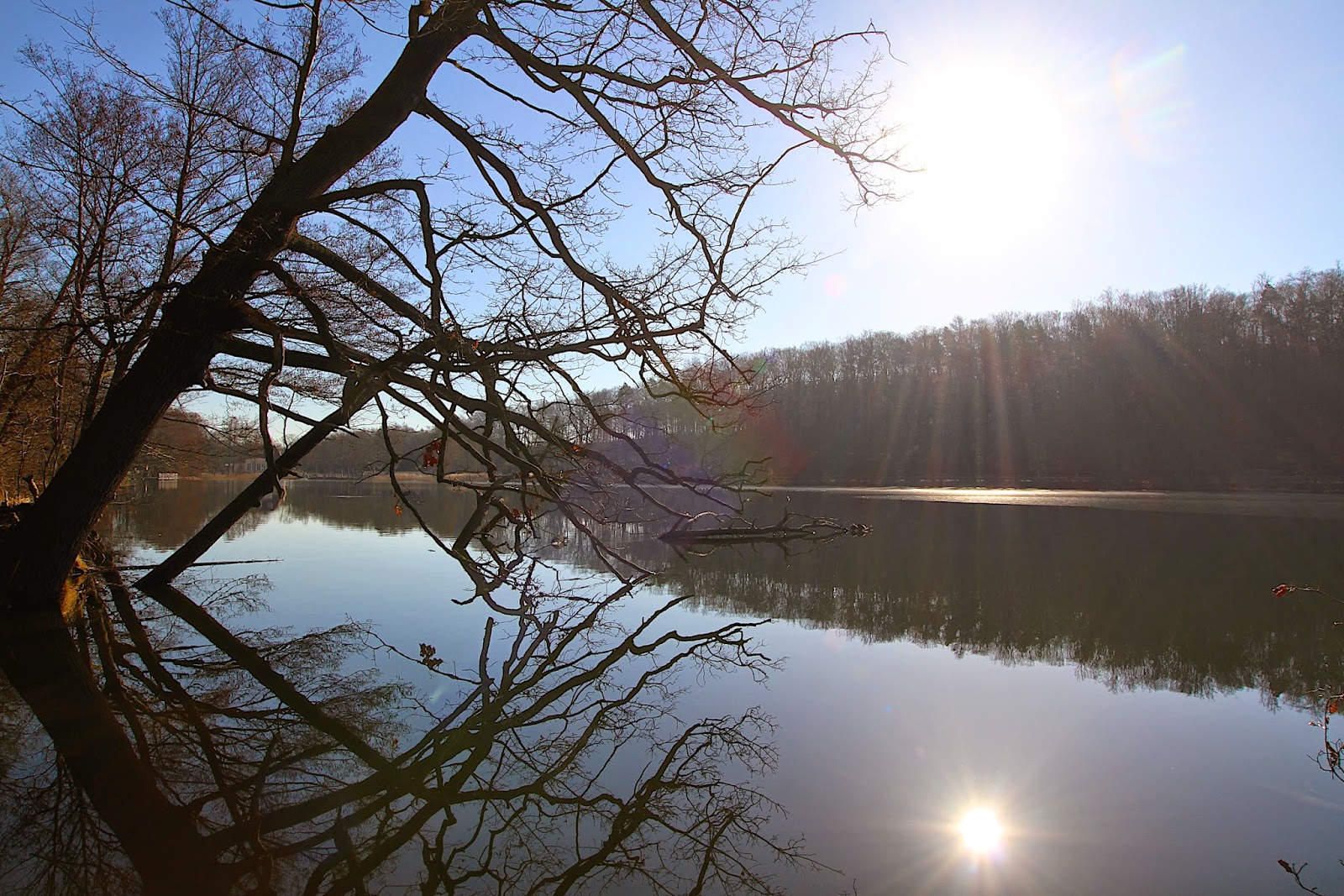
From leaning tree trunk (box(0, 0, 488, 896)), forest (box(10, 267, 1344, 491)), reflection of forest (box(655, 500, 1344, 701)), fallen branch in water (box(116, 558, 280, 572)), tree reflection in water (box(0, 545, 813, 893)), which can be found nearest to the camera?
tree reflection in water (box(0, 545, 813, 893))

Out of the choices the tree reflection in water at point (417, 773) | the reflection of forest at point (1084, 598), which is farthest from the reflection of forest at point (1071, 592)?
the tree reflection in water at point (417, 773)

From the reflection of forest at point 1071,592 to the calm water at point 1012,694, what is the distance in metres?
0.04

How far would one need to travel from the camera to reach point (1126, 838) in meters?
2.56

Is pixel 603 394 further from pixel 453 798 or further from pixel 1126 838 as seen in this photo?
pixel 1126 838

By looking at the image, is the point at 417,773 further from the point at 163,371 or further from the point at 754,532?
the point at 754,532

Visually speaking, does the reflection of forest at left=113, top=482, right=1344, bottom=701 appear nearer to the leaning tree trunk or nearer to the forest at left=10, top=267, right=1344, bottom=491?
the leaning tree trunk

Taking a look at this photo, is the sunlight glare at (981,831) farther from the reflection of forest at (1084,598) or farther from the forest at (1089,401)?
the forest at (1089,401)

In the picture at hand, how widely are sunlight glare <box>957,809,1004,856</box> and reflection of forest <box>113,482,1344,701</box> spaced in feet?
8.40

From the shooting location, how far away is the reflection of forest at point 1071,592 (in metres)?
5.43

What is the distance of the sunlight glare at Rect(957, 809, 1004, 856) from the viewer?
98.7 inches

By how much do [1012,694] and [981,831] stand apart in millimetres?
2006

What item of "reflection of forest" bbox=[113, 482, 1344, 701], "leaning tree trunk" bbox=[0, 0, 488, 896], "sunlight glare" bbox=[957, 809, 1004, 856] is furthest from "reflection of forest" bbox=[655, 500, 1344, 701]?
"leaning tree trunk" bbox=[0, 0, 488, 896]

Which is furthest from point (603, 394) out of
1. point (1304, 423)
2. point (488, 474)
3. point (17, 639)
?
point (1304, 423)

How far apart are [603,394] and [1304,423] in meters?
56.0
